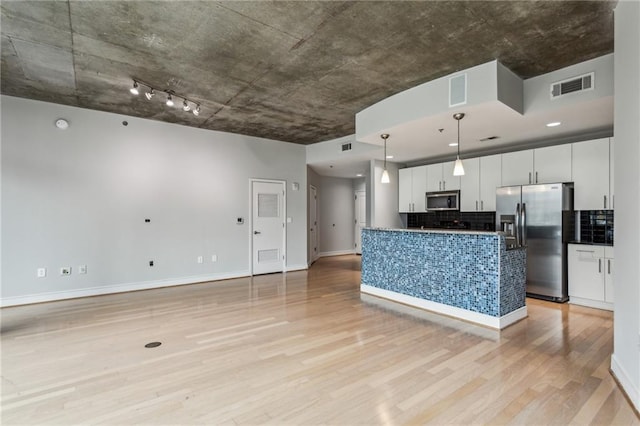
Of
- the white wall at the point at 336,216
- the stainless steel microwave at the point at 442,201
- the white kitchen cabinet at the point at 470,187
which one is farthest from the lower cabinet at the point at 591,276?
the white wall at the point at 336,216

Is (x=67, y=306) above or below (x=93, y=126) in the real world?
below

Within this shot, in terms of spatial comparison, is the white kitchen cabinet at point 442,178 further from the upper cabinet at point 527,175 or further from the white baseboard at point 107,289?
the white baseboard at point 107,289

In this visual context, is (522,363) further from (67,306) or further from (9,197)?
(9,197)

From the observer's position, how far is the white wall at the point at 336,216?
977cm

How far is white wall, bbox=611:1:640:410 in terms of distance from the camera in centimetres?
210

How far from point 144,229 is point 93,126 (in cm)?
184

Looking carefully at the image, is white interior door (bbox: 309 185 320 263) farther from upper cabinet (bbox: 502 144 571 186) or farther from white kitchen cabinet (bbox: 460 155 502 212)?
upper cabinet (bbox: 502 144 571 186)

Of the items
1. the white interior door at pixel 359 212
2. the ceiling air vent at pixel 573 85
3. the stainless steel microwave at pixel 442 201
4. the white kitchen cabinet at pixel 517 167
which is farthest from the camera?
the white interior door at pixel 359 212

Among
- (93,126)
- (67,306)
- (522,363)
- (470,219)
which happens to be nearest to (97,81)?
(93,126)

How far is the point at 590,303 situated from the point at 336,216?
6656 mm

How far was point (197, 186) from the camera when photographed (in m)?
6.07

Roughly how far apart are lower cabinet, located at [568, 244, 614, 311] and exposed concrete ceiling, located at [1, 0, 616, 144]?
255cm

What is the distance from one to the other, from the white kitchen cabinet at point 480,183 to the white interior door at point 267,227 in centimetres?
379

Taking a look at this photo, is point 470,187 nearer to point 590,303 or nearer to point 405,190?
point 405,190
